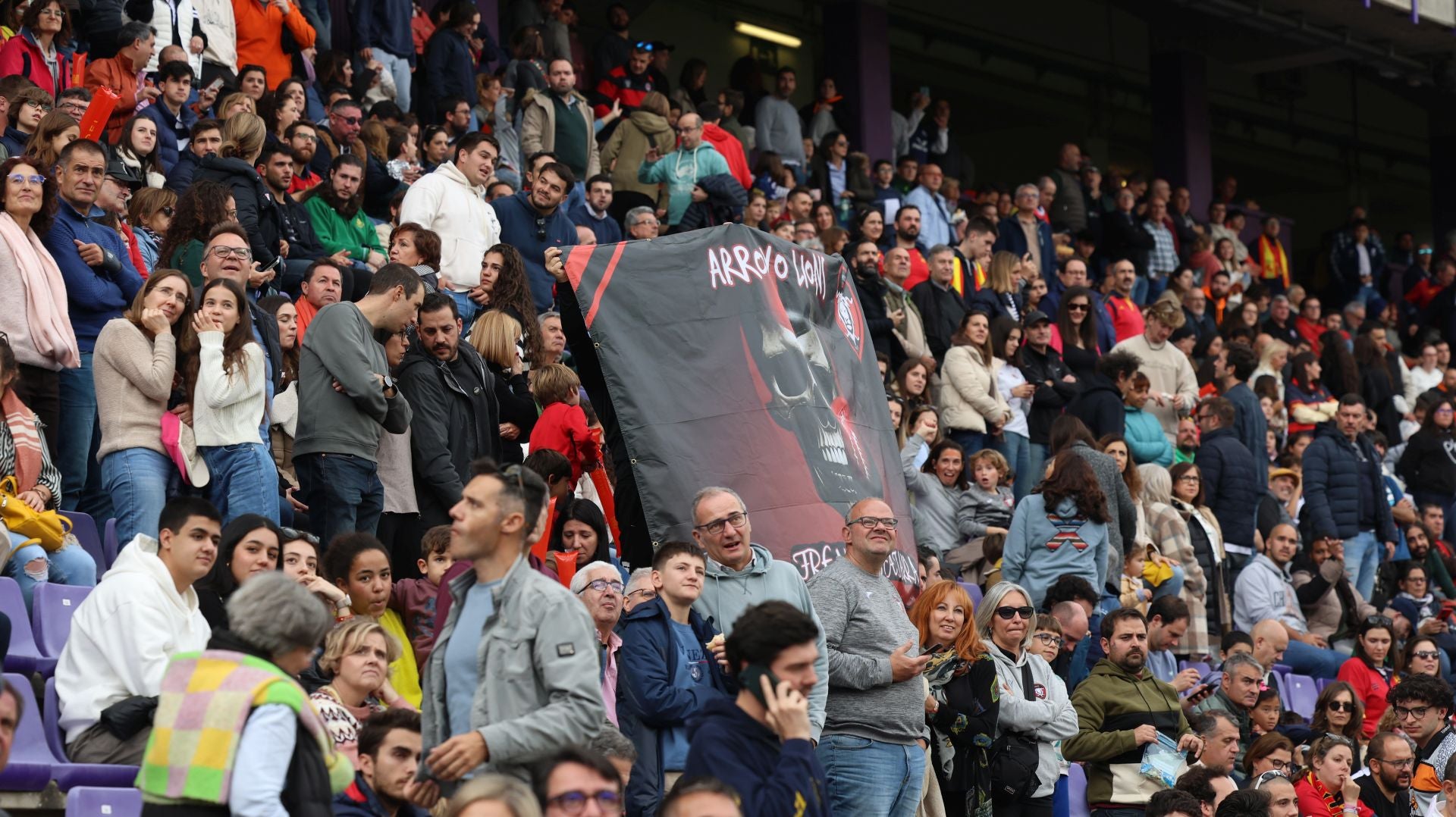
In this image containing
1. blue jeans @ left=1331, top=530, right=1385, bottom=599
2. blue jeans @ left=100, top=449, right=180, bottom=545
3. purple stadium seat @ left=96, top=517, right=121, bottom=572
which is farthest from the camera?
blue jeans @ left=1331, top=530, right=1385, bottom=599

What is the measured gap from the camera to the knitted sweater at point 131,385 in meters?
7.82

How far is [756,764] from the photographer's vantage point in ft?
16.6

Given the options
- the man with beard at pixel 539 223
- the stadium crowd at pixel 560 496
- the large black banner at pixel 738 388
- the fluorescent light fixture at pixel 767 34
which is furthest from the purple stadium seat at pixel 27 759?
the fluorescent light fixture at pixel 767 34

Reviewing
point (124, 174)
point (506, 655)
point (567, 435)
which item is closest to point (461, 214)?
point (124, 174)

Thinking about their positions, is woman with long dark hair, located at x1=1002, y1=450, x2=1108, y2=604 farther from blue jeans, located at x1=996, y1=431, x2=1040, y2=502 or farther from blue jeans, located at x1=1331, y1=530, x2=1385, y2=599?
blue jeans, located at x1=1331, y1=530, x2=1385, y2=599

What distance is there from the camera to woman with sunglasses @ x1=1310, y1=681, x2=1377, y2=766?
10.9m

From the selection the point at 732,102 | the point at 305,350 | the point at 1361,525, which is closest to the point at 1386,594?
the point at 1361,525

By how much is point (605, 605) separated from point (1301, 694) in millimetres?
6459

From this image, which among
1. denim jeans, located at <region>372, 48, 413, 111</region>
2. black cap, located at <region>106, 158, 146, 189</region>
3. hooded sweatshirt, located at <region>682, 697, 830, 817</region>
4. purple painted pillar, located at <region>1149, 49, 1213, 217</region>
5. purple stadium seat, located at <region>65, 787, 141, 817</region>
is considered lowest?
purple stadium seat, located at <region>65, 787, 141, 817</region>

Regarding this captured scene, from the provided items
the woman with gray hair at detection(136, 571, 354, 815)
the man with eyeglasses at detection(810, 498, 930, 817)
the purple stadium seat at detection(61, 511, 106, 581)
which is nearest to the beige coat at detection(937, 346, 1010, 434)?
the man with eyeglasses at detection(810, 498, 930, 817)

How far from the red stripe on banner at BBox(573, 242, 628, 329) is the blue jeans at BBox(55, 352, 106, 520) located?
217cm

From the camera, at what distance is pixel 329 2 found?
15930 mm

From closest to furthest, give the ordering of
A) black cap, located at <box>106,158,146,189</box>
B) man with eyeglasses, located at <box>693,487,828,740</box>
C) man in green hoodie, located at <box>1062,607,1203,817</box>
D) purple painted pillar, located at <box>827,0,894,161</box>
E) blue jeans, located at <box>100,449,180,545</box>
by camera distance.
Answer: man with eyeglasses, located at <box>693,487,828,740</box> → blue jeans, located at <box>100,449,180,545</box> → man in green hoodie, located at <box>1062,607,1203,817</box> → black cap, located at <box>106,158,146,189</box> → purple painted pillar, located at <box>827,0,894,161</box>

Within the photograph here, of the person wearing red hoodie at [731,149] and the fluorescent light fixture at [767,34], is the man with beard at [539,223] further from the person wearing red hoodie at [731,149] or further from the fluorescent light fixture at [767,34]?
the fluorescent light fixture at [767,34]
